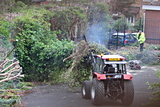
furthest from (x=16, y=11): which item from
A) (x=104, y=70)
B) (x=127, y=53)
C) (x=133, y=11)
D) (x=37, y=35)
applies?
(x=133, y=11)

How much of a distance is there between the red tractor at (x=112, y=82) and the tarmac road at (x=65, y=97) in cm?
46

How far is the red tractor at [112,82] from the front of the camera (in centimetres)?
995

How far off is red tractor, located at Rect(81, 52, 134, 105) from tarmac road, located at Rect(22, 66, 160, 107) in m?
0.46

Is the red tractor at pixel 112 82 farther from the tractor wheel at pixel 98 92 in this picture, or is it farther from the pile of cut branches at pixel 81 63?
the pile of cut branches at pixel 81 63

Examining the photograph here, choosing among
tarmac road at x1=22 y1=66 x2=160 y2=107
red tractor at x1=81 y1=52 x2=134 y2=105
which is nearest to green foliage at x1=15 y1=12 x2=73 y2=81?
tarmac road at x1=22 y1=66 x2=160 y2=107

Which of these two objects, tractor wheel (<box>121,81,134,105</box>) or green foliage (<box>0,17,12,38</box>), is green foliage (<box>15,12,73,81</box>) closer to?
green foliage (<box>0,17,12,38</box>)

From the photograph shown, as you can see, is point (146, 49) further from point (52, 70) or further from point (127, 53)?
point (52, 70)

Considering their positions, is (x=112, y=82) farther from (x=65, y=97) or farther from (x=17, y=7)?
(x=17, y=7)

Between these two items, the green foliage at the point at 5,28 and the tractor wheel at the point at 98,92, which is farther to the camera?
the green foliage at the point at 5,28

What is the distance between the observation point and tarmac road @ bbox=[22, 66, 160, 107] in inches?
424

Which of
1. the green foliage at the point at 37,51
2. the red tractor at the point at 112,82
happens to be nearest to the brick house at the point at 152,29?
the green foliage at the point at 37,51

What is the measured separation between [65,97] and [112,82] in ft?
8.94

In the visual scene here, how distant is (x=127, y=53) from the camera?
771 inches

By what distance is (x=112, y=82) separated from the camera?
1016 cm
